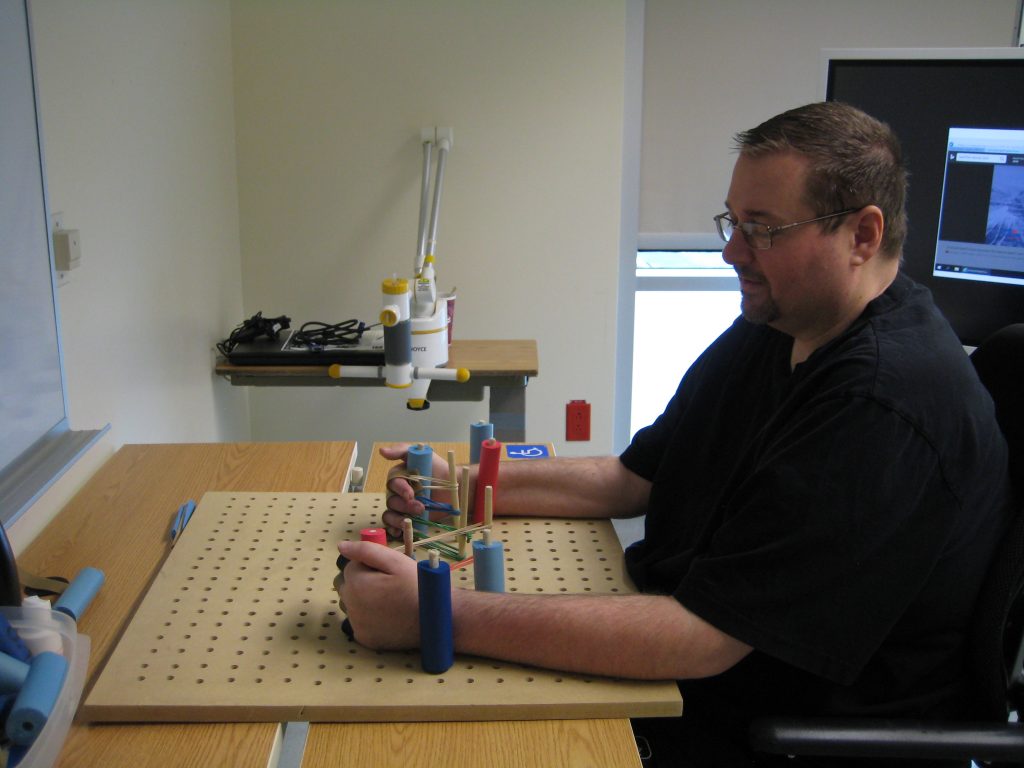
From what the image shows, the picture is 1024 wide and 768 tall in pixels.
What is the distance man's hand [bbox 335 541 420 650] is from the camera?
1072mm

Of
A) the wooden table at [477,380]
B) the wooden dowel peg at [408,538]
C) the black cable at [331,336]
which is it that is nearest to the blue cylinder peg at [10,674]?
the wooden dowel peg at [408,538]

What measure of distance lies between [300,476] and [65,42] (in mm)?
994

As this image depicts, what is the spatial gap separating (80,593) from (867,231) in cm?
110

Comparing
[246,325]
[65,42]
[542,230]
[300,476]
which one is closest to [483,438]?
[300,476]

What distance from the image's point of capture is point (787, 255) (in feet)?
4.04

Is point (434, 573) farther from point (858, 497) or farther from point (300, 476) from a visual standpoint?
point (300, 476)

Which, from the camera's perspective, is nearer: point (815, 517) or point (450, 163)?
point (815, 517)

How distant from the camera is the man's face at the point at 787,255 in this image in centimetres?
122

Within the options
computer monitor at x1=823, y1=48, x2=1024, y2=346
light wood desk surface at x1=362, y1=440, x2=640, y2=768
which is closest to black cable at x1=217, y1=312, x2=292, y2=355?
computer monitor at x1=823, y1=48, x2=1024, y2=346

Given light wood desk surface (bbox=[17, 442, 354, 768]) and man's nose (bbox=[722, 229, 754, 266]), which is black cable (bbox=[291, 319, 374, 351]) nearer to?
light wood desk surface (bbox=[17, 442, 354, 768])

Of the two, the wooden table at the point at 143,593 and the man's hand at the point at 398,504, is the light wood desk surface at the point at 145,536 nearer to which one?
the wooden table at the point at 143,593

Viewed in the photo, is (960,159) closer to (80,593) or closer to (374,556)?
(374,556)

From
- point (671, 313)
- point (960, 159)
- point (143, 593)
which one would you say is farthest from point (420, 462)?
point (671, 313)

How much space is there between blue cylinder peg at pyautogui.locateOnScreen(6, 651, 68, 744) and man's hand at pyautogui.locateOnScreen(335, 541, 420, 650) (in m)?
0.31
